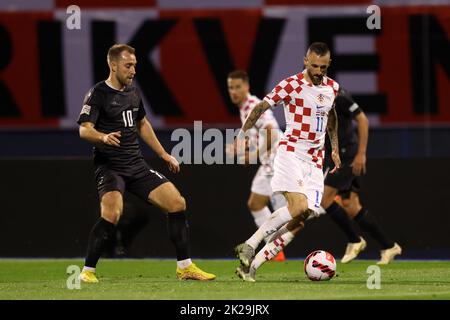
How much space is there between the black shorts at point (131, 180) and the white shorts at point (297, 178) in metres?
1.04

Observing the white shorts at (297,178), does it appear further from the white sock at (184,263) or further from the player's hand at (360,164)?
the player's hand at (360,164)

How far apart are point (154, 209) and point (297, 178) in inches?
175

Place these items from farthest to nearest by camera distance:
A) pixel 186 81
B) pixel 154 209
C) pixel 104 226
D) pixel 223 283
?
pixel 186 81
pixel 154 209
pixel 104 226
pixel 223 283

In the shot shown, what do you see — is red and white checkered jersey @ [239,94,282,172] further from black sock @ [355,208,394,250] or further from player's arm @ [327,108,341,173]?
player's arm @ [327,108,341,173]

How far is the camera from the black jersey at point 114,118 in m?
9.61

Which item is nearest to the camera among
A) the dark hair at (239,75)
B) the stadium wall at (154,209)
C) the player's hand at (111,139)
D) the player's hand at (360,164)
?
the player's hand at (111,139)

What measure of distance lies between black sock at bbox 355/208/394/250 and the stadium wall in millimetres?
1103

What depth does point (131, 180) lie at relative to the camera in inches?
386

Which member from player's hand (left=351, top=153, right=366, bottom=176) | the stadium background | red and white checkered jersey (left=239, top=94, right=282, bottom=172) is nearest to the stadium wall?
the stadium background

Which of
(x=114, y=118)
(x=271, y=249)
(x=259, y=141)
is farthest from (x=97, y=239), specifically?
(x=259, y=141)

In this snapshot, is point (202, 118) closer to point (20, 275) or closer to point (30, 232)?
point (30, 232)

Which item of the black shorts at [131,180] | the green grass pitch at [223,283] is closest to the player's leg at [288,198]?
the green grass pitch at [223,283]

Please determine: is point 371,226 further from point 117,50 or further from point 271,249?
Result: point 117,50
